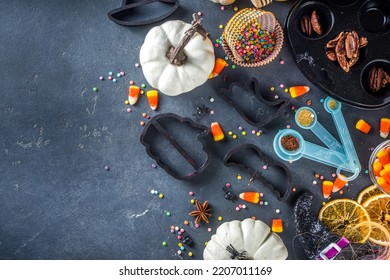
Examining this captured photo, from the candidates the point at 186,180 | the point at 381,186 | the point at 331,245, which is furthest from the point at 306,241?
the point at 186,180

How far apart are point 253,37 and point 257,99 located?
313 millimetres

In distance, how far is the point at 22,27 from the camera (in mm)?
2941

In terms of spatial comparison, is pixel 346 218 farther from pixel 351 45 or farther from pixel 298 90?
pixel 351 45

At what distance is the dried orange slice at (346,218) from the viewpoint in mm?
2891

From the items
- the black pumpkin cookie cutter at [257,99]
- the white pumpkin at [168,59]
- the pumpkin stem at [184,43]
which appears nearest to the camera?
the pumpkin stem at [184,43]

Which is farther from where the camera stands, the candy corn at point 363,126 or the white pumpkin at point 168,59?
the candy corn at point 363,126

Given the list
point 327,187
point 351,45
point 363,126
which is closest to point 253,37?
point 351,45

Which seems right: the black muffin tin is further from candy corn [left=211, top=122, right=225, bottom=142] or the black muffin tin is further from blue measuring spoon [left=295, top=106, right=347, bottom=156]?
candy corn [left=211, top=122, right=225, bottom=142]

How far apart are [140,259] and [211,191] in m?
0.50

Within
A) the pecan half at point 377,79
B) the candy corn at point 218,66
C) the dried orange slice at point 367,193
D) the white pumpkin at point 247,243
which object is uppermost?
the pecan half at point 377,79

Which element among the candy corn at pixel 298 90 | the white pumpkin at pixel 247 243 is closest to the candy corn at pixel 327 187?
the white pumpkin at pixel 247 243

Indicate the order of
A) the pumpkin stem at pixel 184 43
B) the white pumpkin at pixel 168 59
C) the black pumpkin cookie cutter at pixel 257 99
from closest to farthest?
the pumpkin stem at pixel 184 43 → the white pumpkin at pixel 168 59 → the black pumpkin cookie cutter at pixel 257 99

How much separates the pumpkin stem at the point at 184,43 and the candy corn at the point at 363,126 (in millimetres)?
926

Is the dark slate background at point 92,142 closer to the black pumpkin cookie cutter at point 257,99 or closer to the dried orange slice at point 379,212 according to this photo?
the black pumpkin cookie cutter at point 257,99
